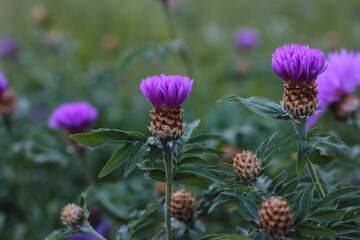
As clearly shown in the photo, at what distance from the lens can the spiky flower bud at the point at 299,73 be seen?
821 millimetres

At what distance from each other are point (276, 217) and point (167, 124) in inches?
11.8

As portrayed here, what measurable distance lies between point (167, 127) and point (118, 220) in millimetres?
923

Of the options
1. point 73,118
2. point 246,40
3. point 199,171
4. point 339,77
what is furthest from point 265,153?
point 246,40

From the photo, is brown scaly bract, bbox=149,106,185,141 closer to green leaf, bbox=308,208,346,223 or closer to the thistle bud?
green leaf, bbox=308,208,346,223

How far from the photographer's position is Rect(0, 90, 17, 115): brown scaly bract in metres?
1.90

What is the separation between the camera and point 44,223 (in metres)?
1.89

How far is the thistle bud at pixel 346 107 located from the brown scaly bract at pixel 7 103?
1436 millimetres

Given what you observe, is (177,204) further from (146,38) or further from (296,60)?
(146,38)

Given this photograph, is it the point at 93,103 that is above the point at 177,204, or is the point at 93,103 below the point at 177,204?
above

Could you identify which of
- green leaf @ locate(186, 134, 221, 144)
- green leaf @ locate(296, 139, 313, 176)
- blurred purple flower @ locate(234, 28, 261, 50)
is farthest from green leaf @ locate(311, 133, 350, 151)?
blurred purple flower @ locate(234, 28, 261, 50)

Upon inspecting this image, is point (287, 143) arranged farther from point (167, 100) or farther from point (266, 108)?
point (167, 100)

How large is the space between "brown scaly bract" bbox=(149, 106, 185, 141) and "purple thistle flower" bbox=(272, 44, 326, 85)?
240 mm

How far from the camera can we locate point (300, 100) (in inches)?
34.1

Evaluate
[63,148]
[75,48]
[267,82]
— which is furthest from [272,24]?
[63,148]
